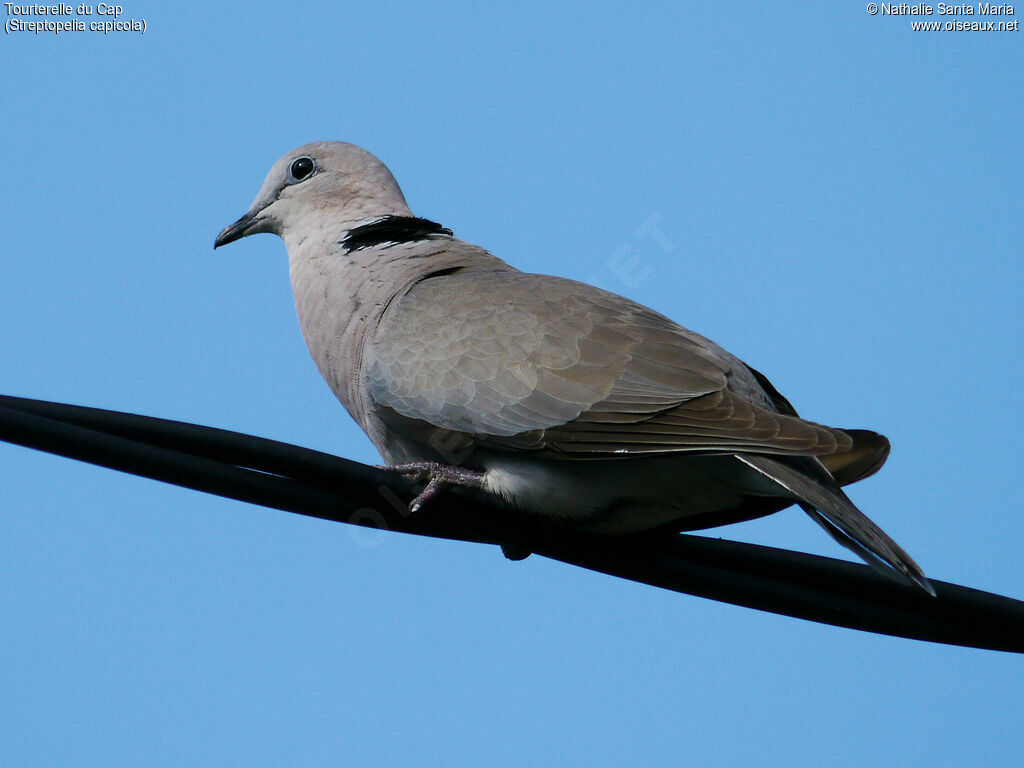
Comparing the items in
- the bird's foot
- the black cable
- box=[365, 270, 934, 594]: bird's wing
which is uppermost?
box=[365, 270, 934, 594]: bird's wing

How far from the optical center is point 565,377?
3660 mm

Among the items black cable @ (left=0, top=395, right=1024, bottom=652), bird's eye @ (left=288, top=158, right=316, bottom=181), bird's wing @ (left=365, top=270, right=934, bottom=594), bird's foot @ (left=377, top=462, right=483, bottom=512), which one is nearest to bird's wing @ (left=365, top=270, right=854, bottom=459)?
bird's wing @ (left=365, top=270, right=934, bottom=594)

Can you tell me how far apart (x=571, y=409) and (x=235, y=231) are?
8.46 ft

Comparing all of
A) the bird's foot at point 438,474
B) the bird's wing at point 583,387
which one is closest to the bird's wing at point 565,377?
the bird's wing at point 583,387

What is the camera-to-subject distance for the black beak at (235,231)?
18.1ft

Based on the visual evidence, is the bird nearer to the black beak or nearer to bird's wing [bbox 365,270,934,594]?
bird's wing [bbox 365,270,934,594]

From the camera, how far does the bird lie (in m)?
3.29

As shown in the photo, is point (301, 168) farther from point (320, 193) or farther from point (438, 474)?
point (438, 474)

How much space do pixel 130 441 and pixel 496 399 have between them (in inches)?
53.2

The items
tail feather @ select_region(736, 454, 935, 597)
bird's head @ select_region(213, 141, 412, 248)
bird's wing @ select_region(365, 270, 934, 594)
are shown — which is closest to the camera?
tail feather @ select_region(736, 454, 935, 597)

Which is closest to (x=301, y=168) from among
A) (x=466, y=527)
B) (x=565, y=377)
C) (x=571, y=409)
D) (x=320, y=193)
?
(x=320, y=193)

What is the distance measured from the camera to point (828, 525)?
10.1 ft

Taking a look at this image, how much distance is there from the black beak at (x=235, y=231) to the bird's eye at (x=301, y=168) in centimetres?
28

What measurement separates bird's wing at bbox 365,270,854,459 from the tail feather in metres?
0.07
